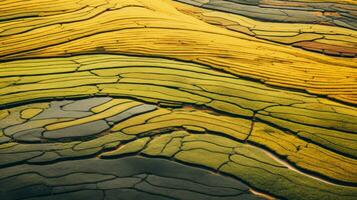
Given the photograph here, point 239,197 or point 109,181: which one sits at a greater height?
point 239,197

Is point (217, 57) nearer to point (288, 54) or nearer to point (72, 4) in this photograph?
point (288, 54)

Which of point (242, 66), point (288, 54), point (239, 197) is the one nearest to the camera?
point (239, 197)

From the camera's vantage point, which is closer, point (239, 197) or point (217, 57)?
point (239, 197)

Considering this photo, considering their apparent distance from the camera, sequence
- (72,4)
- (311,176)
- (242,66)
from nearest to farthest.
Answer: (311,176) → (242,66) → (72,4)

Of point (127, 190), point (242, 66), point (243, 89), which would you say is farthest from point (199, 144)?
point (242, 66)

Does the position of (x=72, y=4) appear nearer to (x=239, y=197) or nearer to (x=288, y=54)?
(x=288, y=54)

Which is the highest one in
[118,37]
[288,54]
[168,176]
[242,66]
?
[288,54]

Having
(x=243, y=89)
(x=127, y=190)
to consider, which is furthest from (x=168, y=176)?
(x=243, y=89)
